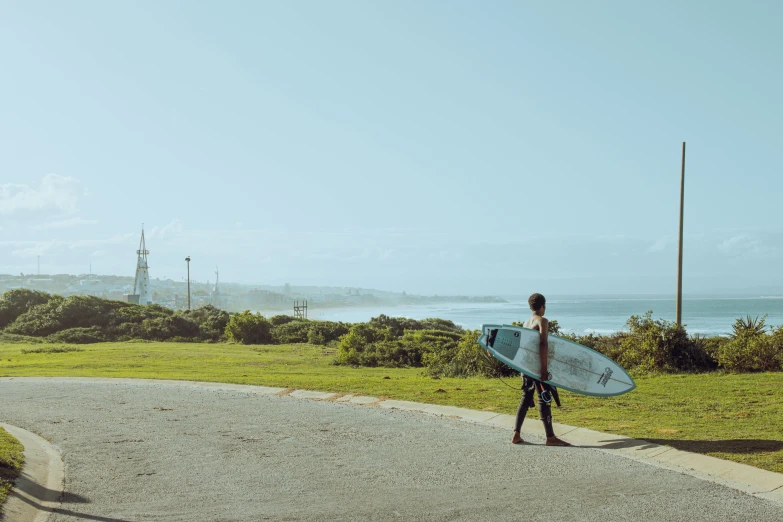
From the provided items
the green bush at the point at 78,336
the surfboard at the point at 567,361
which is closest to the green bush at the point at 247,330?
the green bush at the point at 78,336

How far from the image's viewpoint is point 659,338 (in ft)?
53.9

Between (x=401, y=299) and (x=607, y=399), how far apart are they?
18541 cm

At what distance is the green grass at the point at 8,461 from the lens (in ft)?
20.1

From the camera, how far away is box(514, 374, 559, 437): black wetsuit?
26.5ft

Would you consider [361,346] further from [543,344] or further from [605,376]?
[543,344]

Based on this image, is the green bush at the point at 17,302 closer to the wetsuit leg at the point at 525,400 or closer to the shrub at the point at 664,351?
the shrub at the point at 664,351

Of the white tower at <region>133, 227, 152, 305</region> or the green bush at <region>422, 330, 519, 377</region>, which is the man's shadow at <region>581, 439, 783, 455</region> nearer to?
the green bush at <region>422, 330, 519, 377</region>

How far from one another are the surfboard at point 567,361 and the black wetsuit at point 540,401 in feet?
1.15

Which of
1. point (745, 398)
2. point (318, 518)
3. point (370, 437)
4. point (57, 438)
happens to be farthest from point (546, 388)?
point (57, 438)

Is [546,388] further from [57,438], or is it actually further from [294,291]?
[294,291]

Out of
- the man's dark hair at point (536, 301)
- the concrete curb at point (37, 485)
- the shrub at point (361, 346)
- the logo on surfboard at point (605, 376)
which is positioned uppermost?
the man's dark hair at point (536, 301)

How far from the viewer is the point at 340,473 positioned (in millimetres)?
6961

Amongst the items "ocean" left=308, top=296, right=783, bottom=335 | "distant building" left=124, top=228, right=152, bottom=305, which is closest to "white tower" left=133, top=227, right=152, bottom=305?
"distant building" left=124, top=228, right=152, bottom=305

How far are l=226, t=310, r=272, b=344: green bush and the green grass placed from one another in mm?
26872
